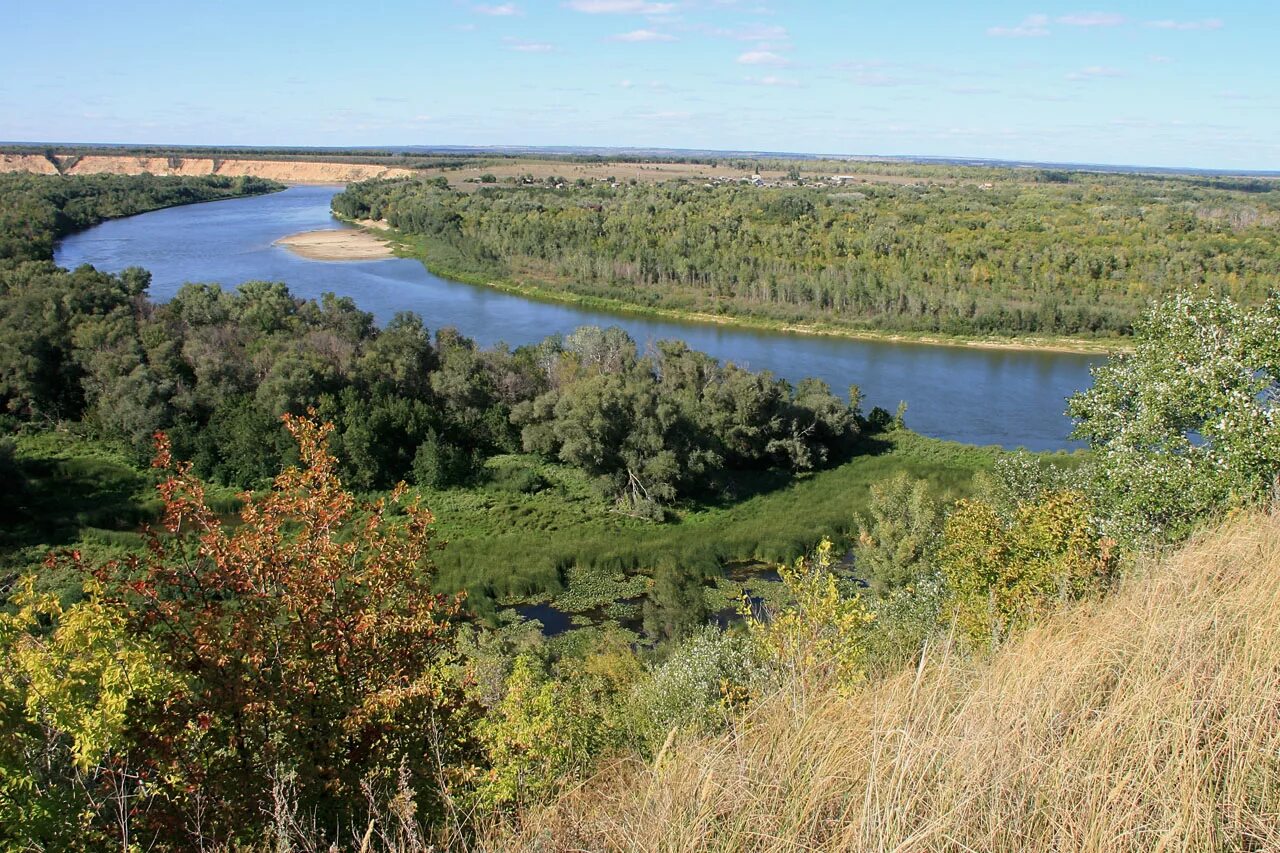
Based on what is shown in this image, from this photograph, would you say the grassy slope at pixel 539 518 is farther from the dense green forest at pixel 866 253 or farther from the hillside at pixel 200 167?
the hillside at pixel 200 167

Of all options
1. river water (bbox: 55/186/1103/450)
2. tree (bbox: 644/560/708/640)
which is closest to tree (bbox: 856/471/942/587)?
tree (bbox: 644/560/708/640)

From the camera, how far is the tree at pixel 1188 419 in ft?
24.5

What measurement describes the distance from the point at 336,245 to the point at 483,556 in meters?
56.4

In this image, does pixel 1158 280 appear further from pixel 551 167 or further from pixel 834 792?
pixel 551 167

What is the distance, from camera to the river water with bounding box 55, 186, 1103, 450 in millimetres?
33312

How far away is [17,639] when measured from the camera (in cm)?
372

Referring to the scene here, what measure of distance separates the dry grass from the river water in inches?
1109

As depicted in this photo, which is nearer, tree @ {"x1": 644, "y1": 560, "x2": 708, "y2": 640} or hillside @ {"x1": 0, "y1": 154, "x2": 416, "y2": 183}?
tree @ {"x1": 644, "y1": 560, "x2": 708, "y2": 640}

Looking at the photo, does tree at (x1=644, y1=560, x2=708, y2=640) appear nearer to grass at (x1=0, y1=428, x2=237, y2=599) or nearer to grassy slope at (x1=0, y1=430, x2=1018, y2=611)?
grassy slope at (x1=0, y1=430, x2=1018, y2=611)

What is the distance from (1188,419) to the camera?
8914 millimetres

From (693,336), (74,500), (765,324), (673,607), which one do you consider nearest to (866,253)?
(765,324)

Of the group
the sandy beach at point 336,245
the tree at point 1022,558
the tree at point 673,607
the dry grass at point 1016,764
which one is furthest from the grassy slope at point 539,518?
the sandy beach at point 336,245

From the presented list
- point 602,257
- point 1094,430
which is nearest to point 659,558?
point 1094,430

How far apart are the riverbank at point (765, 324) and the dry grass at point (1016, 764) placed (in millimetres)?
44829
